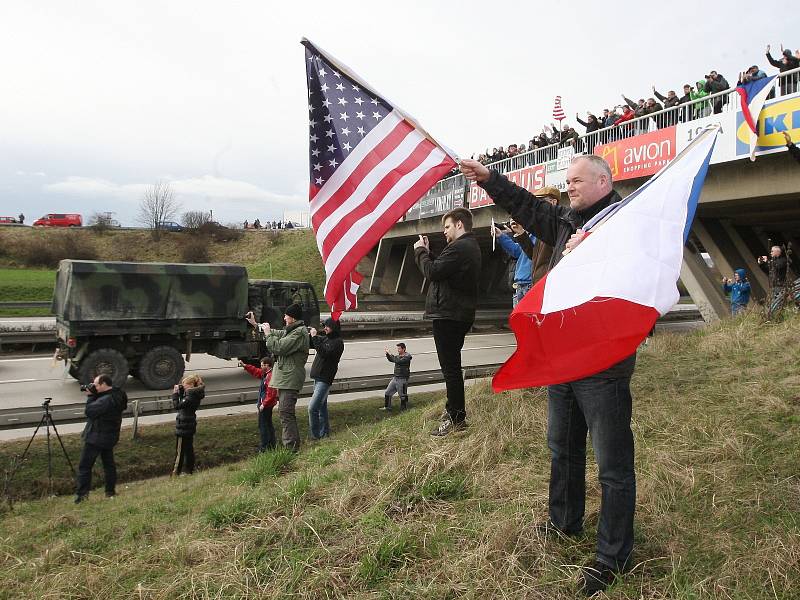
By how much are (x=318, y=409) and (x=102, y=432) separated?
2.83m

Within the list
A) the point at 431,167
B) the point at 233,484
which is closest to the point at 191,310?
the point at 233,484

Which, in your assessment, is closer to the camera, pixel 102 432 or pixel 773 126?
pixel 102 432

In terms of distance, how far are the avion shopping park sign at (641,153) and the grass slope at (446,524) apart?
383 inches

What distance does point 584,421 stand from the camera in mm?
3027

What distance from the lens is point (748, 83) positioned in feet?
39.5

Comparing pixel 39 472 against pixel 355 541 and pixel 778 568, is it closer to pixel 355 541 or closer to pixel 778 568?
pixel 355 541

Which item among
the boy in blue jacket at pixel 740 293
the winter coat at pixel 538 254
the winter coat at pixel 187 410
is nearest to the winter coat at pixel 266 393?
the winter coat at pixel 187 410

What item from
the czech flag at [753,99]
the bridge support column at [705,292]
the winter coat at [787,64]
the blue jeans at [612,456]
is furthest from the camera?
the bridge support column at [705,292]

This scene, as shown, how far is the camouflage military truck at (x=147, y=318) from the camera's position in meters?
12.9

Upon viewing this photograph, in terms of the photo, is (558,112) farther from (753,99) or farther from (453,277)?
(453,277)

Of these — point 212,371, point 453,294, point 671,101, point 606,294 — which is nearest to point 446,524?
point 606,294

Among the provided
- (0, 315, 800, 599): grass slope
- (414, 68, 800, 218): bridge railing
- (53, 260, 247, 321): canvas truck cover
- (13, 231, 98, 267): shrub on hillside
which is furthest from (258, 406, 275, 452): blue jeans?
(13, 231, 98, 267): shrub on hillside

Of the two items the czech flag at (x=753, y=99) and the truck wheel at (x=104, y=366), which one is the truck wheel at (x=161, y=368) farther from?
the czech flag at (x=753, y=99)

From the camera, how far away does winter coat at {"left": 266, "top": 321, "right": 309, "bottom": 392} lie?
23.6ft
